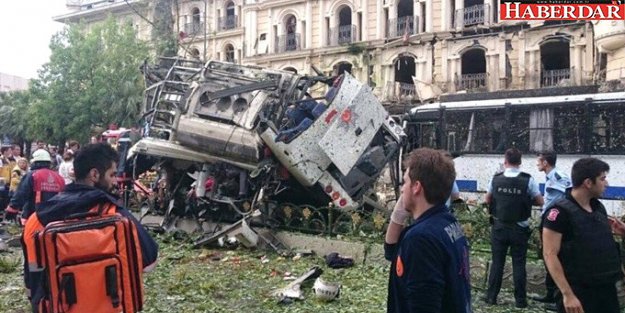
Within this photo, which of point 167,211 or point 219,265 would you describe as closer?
point 219,265

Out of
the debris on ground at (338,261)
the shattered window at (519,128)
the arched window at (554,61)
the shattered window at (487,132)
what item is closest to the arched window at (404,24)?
the arched window at (554,61)

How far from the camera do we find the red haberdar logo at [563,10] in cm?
1877

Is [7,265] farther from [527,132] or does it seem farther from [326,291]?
[527,132]

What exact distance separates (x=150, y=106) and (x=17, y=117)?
108 ft

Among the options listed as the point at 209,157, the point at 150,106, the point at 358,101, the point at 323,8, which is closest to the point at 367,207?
the point at 358,101

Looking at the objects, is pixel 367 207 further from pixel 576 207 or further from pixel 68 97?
pixel 68 97

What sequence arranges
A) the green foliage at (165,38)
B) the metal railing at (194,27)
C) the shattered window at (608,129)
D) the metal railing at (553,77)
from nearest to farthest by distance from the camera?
the shattered window at (608,129) < the metal railing at (553,77) < the green foliage at (165,38) < the metal railing at (194,27)

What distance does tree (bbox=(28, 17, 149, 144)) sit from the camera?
29.3 m

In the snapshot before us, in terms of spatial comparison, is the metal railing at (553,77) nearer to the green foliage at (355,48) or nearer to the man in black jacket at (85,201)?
the green foliage at (355,48)

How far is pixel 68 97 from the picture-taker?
30.8 metres

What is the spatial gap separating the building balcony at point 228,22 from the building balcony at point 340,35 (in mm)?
8227

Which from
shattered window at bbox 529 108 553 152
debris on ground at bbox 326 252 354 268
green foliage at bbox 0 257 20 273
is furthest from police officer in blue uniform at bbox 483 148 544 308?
shattered window at bbox 529 108 553 152

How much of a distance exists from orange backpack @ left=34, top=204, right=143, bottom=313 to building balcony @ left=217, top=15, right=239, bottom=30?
35.5 metres

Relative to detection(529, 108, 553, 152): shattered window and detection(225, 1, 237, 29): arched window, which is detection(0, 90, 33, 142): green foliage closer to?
detection(225, 1, 237, 29): arched window
